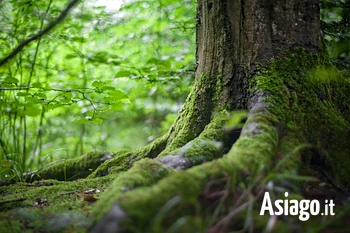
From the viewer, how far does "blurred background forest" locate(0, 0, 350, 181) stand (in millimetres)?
3223

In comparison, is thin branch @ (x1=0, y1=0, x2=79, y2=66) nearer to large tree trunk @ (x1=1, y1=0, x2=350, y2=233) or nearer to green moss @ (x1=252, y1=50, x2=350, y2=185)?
large tree trunk @ (x1=1, y1=0, x2=350, y2=233)

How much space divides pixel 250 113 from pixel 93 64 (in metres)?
3.66

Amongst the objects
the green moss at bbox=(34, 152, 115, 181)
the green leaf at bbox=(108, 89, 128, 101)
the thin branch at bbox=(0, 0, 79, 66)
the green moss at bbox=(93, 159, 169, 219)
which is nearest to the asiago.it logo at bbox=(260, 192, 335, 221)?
the green moss at bbox=(93, 159, 169, 219)

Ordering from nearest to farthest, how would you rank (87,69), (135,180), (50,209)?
(135,180) → (50,209) → (87,69)

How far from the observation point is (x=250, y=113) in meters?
2.26

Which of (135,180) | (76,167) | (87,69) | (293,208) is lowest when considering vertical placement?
(76,167)

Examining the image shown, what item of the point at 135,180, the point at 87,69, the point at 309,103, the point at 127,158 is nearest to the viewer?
the point at 135,180

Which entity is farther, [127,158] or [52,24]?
[127,158]

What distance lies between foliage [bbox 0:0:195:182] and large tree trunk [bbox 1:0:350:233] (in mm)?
932

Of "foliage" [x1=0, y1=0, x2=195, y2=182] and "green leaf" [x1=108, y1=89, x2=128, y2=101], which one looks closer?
"green leaf" [x1=108, y1=89, x2=128, y2=101]

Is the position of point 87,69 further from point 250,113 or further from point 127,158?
point 250,113

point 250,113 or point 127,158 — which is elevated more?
point 250,113

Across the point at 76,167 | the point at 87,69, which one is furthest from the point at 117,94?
the point at 87,69

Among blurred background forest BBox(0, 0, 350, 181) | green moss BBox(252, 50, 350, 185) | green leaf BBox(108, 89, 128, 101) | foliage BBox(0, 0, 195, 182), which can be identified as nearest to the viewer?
green moss BBox(252, 50, 350, 185)
